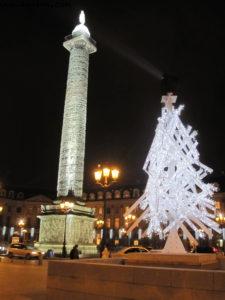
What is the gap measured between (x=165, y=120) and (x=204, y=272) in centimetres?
850

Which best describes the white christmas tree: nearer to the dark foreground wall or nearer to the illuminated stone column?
the dark foreground wall

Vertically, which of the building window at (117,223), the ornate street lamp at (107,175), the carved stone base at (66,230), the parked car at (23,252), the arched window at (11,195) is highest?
the arched window at (11,195)

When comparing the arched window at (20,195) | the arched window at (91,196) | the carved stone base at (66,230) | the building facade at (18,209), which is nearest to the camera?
the carved stone base at (66,230)

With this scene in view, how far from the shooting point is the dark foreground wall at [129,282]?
8234 mm

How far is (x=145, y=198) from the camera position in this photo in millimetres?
15688

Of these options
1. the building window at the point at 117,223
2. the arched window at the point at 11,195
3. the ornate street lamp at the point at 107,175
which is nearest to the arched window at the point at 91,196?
the building window at the point at 117,223

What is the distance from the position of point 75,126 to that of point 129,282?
3920cm

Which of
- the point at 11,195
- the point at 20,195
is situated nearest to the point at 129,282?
the point at 11,195

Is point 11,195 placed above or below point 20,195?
below

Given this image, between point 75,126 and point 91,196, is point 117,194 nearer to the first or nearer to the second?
point 91,196

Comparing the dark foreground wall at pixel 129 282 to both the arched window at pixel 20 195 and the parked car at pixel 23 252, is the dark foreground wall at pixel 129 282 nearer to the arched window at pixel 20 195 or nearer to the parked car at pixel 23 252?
the parked car at pixel 23 252

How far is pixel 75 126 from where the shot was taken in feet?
156

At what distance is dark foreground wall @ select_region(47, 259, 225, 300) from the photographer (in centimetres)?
823

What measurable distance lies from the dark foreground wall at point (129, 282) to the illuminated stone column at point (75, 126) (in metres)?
35.9
